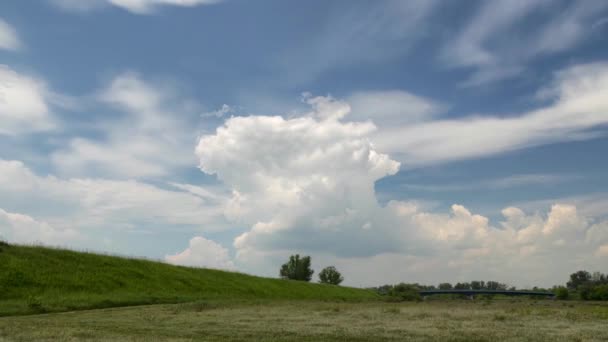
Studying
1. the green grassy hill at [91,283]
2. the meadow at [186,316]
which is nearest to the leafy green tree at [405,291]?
the green grassy hill at [91,283]

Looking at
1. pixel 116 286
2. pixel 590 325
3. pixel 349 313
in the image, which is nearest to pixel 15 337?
pixel 349 313

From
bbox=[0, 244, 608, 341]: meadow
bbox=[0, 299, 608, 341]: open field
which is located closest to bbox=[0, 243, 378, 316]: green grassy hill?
bbox=[0, 244, 608, 341]: meadow

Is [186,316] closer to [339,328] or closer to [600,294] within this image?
[339,328]

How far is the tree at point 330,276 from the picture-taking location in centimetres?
15875

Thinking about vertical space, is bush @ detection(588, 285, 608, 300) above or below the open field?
above

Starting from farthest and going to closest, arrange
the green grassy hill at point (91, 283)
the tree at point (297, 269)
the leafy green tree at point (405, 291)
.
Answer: the tree at point (297, 269) → the leafy green tree at point (405, 291) → the green grassy hill at point (91, 283)

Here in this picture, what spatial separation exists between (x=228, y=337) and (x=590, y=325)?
1775 cm

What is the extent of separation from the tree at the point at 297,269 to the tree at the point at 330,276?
1288 centimetres

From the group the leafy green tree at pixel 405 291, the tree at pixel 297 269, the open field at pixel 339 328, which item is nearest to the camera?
the open field at pixel 339 328

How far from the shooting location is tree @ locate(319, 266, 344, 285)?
15875 cm

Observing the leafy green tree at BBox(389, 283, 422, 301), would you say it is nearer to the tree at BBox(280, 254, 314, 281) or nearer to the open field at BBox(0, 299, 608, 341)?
the tree at BBox(280, 254, 314, 281)

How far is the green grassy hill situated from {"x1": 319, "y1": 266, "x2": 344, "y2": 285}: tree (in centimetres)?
7622

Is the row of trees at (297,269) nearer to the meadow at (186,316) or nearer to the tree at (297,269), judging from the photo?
the tree at (297,269)

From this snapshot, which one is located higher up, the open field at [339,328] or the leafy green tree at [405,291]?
the leafy green tree at [405,291]
